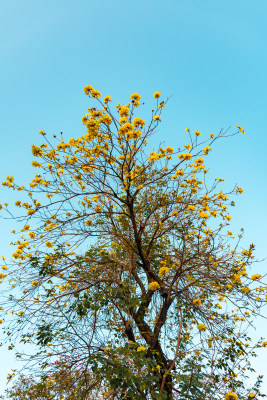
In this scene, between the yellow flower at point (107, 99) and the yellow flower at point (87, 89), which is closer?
the yellow flower at point (87, 89)

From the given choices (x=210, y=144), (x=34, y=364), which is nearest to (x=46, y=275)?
(x=34, y=364)

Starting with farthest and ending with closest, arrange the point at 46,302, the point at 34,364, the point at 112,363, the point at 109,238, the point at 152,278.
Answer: the point at 109,238
the point at 152,278
the point at 46,302
the point at 34,364
the point at 112,363

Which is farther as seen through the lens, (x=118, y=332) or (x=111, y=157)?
(x=118, y=332)

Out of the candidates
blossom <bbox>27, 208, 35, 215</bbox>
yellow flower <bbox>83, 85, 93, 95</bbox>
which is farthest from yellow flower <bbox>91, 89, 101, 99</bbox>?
blossom <bbox>27, 208, 35, 215</bbox>

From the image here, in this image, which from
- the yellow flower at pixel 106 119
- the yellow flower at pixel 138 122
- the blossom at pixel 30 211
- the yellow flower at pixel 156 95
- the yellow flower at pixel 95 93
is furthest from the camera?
the blossom at pixel 30 211

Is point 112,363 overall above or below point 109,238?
below

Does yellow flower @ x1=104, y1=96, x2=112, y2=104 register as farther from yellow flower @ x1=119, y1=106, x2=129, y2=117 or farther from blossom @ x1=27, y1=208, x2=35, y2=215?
blossom @ x1=27, y1=208, x2=35, y2=215

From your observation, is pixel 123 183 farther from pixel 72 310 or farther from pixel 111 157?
pixel 72 310

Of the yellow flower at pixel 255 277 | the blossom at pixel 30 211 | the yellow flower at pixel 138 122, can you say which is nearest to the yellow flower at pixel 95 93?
the yellow flower at pixel 138 122

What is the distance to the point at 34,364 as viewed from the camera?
459 centimetres

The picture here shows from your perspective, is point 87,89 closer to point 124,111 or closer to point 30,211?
point 124,111

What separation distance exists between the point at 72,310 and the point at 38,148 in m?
2.46

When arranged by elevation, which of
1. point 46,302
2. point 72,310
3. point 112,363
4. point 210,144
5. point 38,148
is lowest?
point 112,363

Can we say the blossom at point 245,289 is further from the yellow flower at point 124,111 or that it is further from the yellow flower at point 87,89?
the yellow flower at point 87,89
